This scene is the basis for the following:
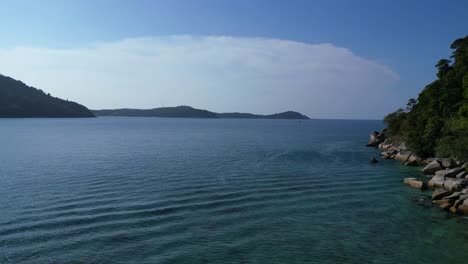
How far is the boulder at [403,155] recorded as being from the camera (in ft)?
196

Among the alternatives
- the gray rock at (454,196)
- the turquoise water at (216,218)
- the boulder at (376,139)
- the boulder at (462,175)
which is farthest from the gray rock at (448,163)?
the boulder at (376,139)

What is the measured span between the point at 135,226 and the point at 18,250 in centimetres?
694

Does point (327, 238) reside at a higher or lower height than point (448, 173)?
lower

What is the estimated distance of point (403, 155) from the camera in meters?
61.2

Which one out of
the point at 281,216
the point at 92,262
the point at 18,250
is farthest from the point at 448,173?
the point at 18,250

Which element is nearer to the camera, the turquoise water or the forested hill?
the turquoise water

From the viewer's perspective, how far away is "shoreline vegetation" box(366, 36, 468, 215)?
34625mm

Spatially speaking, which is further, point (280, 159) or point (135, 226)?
point (280, 159)

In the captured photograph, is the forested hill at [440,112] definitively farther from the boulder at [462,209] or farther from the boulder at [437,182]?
the boulder at [462,209]

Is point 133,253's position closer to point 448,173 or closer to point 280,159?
point 448,173

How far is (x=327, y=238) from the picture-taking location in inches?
909

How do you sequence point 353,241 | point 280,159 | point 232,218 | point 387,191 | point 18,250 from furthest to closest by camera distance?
point 280,159 < point 387,191 < point 232,218 < point 353,241 < point 18,250

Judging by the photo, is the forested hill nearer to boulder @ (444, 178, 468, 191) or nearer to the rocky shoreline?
the rocky shoreline

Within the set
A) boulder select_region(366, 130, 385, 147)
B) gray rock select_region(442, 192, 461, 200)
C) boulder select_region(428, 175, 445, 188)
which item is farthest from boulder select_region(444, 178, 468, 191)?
boulder select_region(366, 130, 385, 147)
